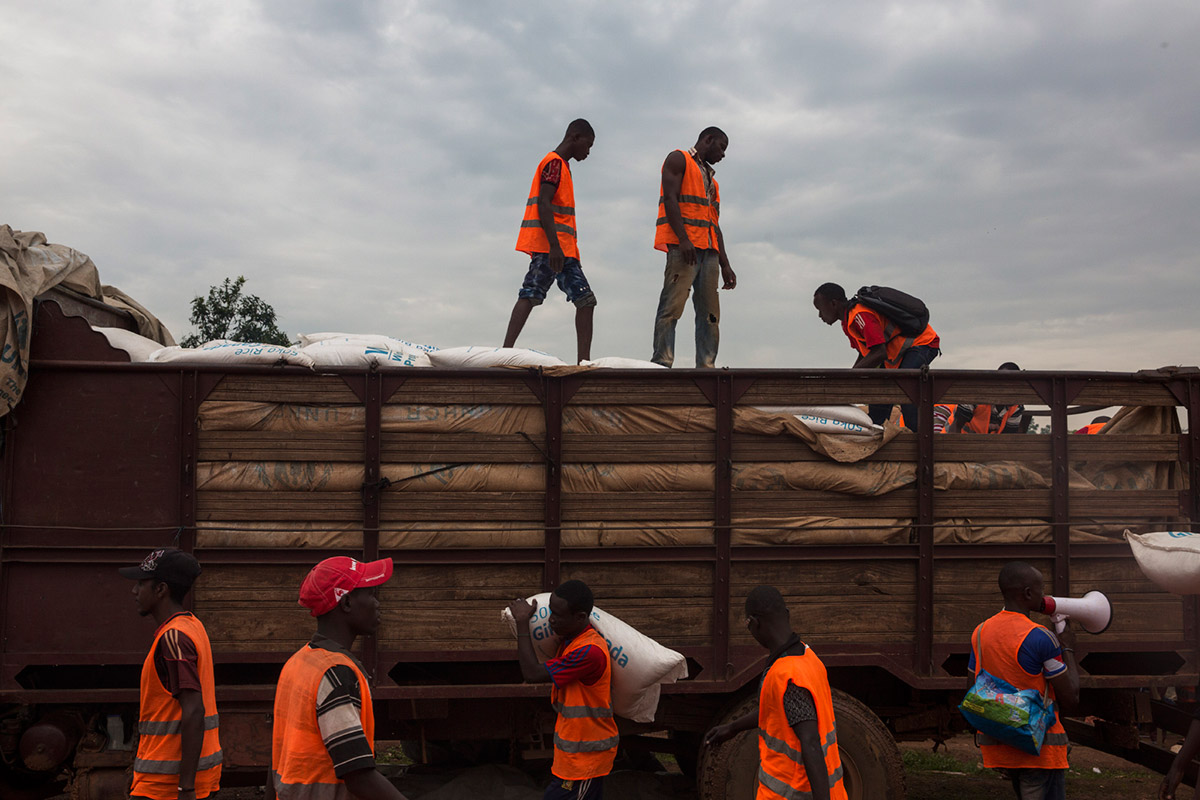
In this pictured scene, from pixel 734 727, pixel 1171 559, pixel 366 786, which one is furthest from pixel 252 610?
pixel 1171 559

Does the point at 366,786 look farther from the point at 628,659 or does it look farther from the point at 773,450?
the point at 773,450

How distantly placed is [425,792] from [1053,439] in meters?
4.20

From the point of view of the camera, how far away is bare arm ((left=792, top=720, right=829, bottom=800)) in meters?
2.96

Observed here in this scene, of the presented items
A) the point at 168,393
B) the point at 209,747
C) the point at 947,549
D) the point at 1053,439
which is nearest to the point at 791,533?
the point at 947,549

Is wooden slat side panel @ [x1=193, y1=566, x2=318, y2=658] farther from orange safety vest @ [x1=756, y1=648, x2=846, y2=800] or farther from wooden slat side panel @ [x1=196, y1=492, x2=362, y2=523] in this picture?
orange safety vest @ [x1=756, y1=648, x2=846, y2=800]

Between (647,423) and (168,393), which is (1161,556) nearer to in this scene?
(647,423)

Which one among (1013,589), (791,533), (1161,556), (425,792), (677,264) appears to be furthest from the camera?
(677,264)

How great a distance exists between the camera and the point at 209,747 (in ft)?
10.7

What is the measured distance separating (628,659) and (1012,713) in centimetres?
171

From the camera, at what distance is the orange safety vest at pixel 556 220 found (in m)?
6.00

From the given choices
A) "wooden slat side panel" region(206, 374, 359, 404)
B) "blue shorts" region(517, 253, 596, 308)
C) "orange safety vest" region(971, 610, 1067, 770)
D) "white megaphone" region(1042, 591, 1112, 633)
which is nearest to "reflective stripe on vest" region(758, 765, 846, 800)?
"orange safety vest" region(971, 610, 1067, 770)

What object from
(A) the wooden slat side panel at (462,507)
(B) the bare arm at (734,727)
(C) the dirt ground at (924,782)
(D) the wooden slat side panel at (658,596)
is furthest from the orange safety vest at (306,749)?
(C) the dirt ground at (924,782)

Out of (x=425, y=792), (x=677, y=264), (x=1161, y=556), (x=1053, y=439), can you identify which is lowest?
(x=425, y=792)

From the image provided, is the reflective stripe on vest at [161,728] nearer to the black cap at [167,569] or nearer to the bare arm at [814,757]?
the black cap at [167,569]
